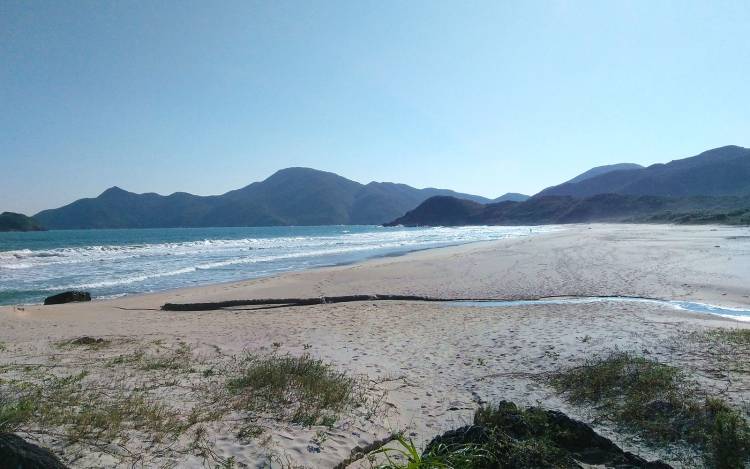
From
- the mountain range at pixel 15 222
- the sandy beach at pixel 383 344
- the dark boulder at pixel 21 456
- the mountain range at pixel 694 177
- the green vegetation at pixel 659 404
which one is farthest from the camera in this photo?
the mountain range at pixel 15 222

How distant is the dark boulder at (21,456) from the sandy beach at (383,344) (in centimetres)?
71

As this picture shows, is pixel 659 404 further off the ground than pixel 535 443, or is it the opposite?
pixel 535 443

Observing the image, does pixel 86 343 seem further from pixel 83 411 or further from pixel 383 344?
pixel 383 344

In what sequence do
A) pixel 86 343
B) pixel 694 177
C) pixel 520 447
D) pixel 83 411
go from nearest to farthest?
1. pixel 520 447
2. pixel 83 411
3. pixel 86 343
4. pixel 694 177

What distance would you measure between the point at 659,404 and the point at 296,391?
4.38 metres

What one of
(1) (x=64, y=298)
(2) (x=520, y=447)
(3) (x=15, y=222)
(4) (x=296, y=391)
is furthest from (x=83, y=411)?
(3) (x=15, y=222)

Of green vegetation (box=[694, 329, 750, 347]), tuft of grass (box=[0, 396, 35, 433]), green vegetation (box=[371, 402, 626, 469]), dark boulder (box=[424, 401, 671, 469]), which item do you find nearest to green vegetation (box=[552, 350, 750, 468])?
dark boulder (box=[424, 401, 671, 469])

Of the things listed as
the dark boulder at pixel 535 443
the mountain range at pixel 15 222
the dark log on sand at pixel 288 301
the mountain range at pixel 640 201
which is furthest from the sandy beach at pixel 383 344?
the mountain range at pixel 15 222

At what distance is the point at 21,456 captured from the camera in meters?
2.75

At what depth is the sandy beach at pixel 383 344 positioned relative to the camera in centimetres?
429

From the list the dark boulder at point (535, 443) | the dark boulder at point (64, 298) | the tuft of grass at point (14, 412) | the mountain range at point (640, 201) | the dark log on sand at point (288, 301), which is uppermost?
the mountain range at point (640, 201)

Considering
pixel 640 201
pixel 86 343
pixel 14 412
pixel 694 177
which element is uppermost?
pixel 694 177

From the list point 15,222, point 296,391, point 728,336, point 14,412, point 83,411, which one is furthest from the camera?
point 15,222

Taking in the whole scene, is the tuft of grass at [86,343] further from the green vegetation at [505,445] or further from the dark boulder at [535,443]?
the dark boulder at [535,443]
